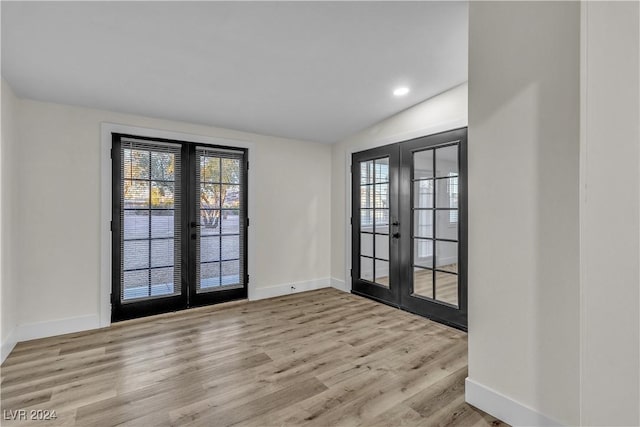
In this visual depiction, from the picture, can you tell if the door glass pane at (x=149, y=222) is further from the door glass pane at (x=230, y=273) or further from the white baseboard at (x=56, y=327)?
the door glass pane at (x=230, y=273)

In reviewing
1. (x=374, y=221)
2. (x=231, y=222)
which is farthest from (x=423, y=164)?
(x=231, y=222)

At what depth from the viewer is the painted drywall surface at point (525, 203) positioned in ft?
5.06

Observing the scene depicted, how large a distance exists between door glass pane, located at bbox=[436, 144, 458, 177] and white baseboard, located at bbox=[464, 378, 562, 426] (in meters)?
2.05

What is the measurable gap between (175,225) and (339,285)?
7.97 feet

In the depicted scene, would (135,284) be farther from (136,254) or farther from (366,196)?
(366,196)

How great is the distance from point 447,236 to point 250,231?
2.40 meters

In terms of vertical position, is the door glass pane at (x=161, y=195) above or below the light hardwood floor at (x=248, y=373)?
above

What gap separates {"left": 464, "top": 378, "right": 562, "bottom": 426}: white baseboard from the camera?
5.41 ft

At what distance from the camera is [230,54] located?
237cm

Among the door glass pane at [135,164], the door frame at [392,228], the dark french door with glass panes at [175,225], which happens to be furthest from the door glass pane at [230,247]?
the door frame at [392,228]

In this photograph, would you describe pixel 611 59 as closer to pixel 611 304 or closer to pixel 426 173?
pixel 611 304

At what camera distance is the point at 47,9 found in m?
1.81

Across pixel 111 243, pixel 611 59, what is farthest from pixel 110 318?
pixel 611 59

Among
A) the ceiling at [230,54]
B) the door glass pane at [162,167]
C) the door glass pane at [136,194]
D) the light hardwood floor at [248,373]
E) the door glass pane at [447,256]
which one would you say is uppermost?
the ceiling at [230,54]
